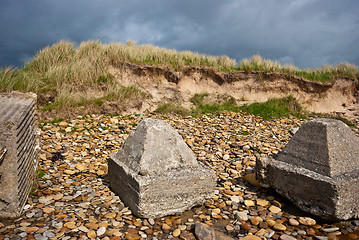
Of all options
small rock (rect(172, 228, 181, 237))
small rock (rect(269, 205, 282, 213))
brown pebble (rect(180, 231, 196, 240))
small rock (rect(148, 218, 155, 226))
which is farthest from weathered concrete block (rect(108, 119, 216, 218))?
small rock (rect(269, 205, 282, 213))

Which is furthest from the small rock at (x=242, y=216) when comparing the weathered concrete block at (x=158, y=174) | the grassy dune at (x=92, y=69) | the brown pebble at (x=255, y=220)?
the grassy dune at (x=92, y=69)

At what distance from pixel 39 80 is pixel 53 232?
7.22 m

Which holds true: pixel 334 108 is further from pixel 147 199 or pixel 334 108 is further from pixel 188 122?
pixel 147 199

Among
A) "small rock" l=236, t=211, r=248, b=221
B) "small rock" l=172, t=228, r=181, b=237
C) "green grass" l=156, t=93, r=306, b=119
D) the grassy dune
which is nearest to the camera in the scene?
"small rock" l=172, t=228, r=181, b=237

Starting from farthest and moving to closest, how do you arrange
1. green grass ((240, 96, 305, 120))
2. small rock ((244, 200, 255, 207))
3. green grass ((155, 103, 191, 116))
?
green grass ((240, 96, 305, 120)) → green grass ((155, 103, 191, 116)) → small rock ((244, 200, 255, 207))

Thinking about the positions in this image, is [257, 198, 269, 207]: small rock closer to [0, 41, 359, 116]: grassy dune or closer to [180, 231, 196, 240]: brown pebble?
[180, 231, 196, 240]: brown pebble

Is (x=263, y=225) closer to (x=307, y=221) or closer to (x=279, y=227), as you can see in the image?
(x=279, y=227)

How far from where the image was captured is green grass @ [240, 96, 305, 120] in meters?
10.2

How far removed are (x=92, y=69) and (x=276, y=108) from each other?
25.2 feet

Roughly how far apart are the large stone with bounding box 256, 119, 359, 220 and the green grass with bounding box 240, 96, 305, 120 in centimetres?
585

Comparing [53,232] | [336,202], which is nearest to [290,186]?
[336,202]

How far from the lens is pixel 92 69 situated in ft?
33.4

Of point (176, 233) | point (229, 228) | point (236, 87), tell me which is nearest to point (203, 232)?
point (176, 233)

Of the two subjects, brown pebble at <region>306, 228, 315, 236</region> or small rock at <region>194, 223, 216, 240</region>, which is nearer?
small rock at <region>194, 223, 216, 240</region>
